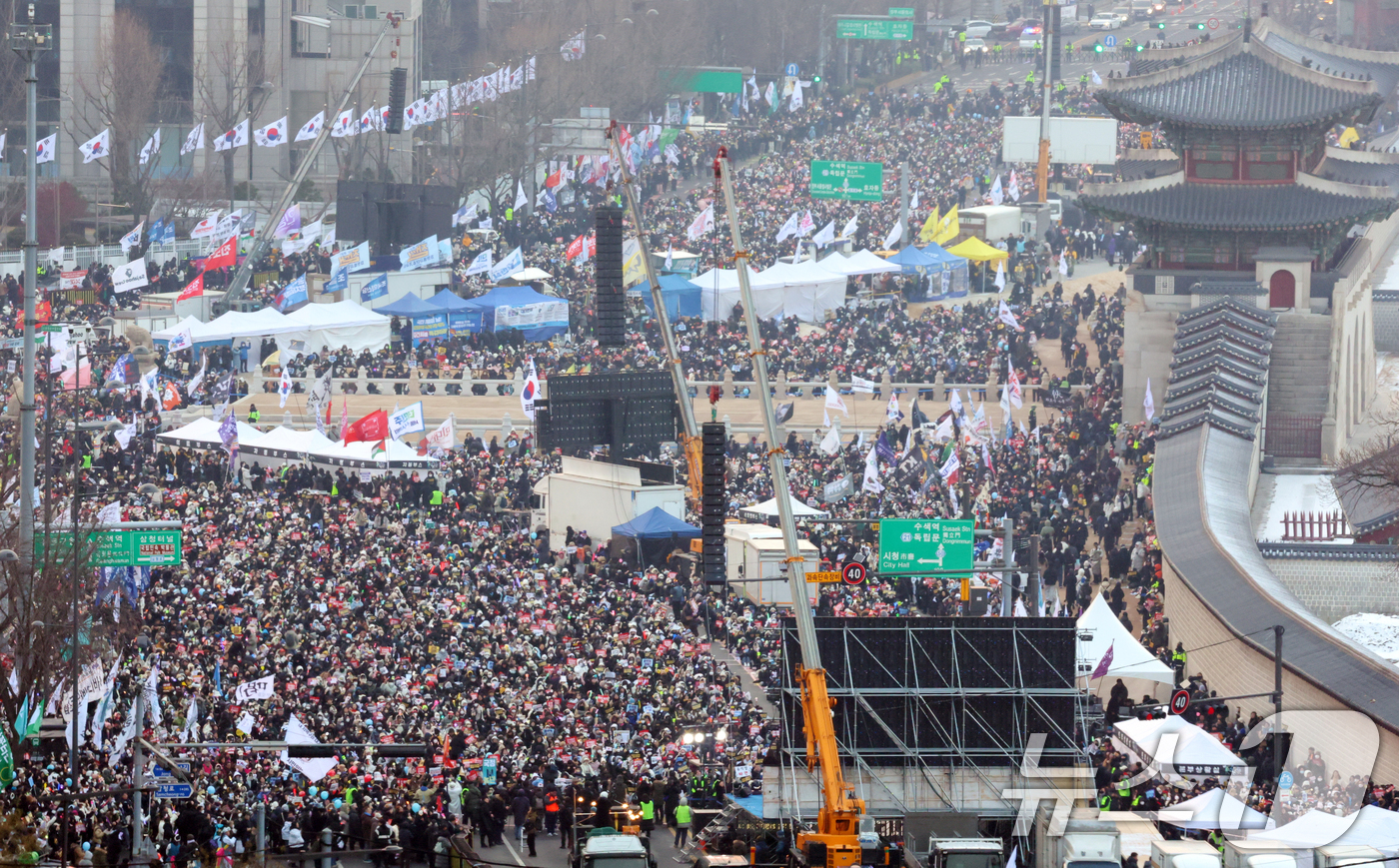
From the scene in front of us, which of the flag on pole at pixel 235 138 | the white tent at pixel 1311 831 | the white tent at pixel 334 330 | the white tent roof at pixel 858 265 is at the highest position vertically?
the flag on pole at pixel 235 138

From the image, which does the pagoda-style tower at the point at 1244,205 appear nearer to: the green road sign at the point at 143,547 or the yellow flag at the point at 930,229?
the yellow flag at the point at 930,229

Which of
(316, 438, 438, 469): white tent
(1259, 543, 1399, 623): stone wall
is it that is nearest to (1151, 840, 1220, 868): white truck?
(1259, 543, 1399, 623): stone wall

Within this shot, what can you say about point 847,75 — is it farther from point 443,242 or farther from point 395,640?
point 395,640

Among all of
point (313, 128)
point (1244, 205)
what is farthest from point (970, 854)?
point (313, 128)

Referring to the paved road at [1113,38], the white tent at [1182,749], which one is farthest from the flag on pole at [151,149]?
the white tent at [1182,749]

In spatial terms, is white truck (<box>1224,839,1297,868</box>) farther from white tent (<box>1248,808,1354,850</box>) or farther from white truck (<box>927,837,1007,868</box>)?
white truck (<box>927,837,1007,868</box>)

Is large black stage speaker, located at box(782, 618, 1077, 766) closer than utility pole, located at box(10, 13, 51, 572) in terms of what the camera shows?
No
